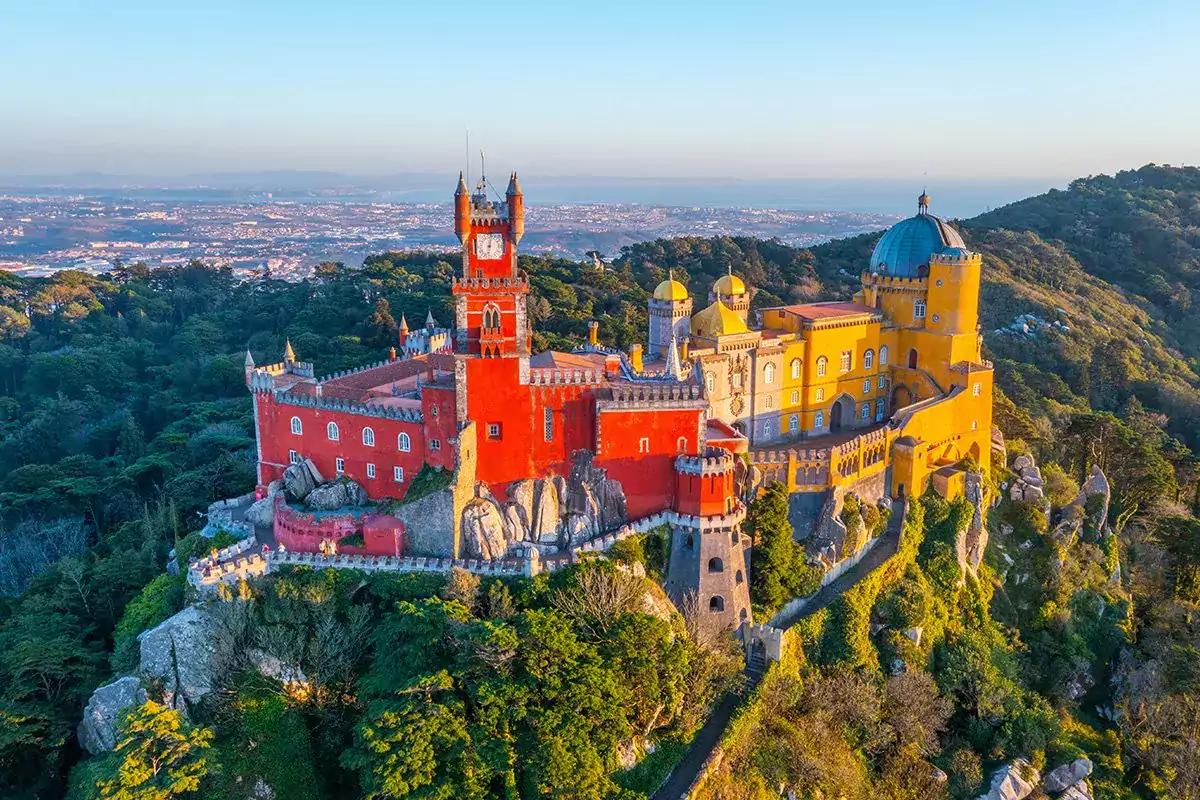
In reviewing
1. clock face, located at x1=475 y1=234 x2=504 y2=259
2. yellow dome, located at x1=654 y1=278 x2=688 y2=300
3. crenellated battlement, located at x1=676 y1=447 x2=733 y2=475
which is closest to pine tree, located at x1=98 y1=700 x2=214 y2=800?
crenellated battlement, located at x1=676 y1=447 x2=733 y2=475

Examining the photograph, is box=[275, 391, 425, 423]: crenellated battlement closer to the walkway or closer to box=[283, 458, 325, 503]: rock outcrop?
box=[283, 458, 325, 503]: rock outcrop

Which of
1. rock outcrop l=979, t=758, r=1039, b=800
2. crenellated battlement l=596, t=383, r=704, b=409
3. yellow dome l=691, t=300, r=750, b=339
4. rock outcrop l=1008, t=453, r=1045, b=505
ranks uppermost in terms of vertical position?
yellow dome l=691, t=300, r=750, b=339

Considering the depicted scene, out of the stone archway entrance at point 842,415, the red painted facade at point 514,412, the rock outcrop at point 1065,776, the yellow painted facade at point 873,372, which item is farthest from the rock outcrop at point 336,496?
the rock outcrop at point 1065,776

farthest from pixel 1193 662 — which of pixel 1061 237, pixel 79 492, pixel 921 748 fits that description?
pixel 1061 237

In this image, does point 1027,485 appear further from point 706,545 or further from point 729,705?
point 729,705

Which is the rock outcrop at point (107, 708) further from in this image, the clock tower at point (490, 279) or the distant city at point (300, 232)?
the distant city at point (300, 232)

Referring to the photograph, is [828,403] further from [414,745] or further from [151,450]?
[151,450]
